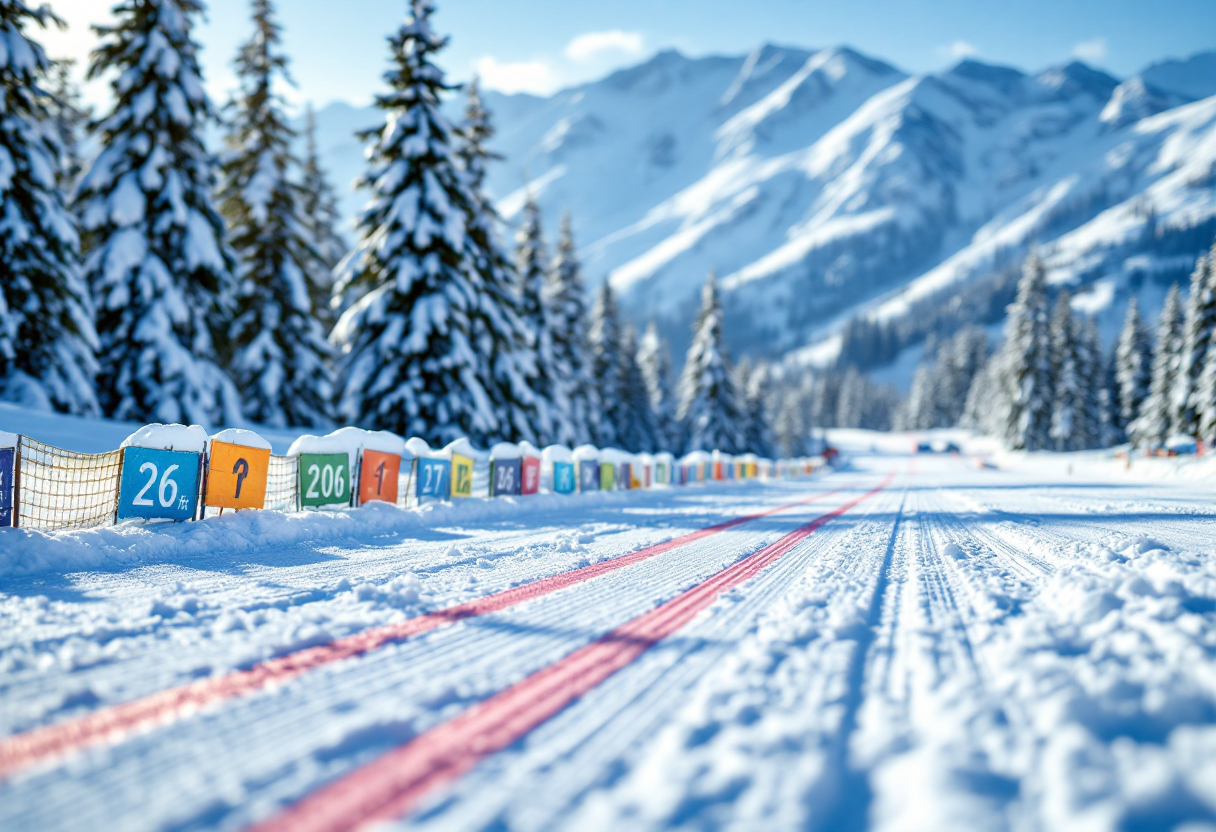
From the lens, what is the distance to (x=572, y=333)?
31.6 metres

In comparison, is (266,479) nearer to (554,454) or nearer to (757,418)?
(554,454)

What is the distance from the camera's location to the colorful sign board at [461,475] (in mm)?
11922

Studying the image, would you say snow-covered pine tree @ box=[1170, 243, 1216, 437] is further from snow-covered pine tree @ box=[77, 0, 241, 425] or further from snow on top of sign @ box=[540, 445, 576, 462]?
snow-covered pine tree @ box=[77, 0, 241, 425]

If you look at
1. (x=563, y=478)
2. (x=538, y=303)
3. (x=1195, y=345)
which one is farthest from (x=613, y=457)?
(x=1195, y=345)

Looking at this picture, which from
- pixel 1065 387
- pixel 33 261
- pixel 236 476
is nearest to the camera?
pixel 236 476

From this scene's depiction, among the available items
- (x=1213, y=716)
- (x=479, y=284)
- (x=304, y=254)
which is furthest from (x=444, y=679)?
(x=304, y=254)

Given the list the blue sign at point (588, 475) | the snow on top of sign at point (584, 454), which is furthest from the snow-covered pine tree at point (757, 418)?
the snow on top of sign at point (584, 454)

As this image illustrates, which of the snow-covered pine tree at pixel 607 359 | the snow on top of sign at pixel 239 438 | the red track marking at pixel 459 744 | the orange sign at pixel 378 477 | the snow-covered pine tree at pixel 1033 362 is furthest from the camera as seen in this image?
the snow-covered pine tree at pixel 1033 362

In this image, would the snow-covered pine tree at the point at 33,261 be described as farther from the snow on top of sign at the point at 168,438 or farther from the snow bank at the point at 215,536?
the snow bank at the point at 215,536

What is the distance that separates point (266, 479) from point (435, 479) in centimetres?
343

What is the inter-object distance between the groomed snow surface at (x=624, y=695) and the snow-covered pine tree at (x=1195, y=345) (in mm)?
40357

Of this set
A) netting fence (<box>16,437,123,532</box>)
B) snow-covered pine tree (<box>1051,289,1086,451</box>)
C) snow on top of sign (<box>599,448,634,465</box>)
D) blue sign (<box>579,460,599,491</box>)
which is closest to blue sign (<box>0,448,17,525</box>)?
netting fence (<box>16,437,123,532</box>)

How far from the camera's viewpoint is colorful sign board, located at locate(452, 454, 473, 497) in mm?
11922

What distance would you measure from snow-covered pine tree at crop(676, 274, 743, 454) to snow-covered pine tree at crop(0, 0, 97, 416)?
31506 mm
